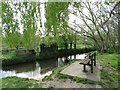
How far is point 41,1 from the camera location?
7750 millimetres

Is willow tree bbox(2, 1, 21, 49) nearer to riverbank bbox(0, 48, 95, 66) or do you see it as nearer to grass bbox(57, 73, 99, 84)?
grass bbox(57, 73, 99, 84)

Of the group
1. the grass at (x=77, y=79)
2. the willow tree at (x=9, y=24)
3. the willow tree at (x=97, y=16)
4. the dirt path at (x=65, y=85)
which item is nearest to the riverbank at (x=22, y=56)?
the willow tree at (x=97, y=16)

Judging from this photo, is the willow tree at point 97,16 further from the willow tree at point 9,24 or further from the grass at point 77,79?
the grass at point 77,79

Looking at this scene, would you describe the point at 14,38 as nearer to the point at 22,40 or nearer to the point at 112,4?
the point at 22,40

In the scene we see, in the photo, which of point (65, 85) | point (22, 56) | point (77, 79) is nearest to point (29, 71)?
point (22, 56)

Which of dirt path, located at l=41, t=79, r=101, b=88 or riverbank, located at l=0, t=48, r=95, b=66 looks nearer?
dirt path, located at l=41, t=79, r=101, b=88

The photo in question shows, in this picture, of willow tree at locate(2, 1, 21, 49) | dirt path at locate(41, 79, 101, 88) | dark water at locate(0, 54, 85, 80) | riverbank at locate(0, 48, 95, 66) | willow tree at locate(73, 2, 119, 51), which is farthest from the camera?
riverbank at locate(0, 48, 95, 66)

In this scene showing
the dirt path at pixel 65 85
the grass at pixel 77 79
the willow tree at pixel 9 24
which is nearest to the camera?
the dirt path at pixel 65 85

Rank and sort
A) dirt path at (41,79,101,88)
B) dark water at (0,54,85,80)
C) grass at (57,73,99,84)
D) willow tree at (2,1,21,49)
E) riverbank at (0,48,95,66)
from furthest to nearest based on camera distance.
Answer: riverbank at (0,48,95,66) < dark water at (0,54,85,80) < willow tree at (2,1,21,49) < grass at (57,73,99,84) < dirt path at (41,79,101,88)

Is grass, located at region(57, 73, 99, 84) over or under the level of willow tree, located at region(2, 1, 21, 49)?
under

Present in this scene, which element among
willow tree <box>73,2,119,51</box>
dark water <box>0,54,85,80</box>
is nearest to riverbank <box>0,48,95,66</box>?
dark water <box>0,54,85,80</box>

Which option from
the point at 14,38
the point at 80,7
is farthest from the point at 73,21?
the point at 14,38

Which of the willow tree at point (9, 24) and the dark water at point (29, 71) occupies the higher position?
the willow tree at point (9, 24)

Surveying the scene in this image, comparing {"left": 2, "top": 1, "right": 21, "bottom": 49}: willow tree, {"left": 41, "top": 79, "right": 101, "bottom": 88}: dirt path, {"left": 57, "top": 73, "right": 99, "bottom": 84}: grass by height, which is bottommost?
{"left": 41, "top": 79, "right": 101, "bottom": 88}: dirt path
